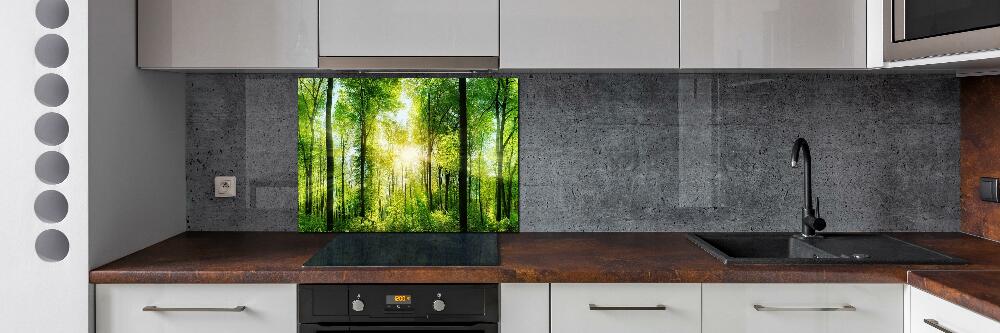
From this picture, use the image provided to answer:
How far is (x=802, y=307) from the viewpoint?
1.83 metres

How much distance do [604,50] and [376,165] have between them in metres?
0.92

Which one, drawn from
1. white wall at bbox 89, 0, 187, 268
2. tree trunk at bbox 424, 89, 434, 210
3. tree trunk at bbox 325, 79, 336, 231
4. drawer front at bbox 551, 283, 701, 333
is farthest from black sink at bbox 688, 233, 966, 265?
white wall at bbox 89, 0, 187, 268

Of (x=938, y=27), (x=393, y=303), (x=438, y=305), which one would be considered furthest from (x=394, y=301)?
(x=938, y=27)

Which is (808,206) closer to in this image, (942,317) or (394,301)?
(942,317)

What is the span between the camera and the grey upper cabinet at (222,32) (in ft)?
6.91

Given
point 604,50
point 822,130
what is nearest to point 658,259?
point 604,50

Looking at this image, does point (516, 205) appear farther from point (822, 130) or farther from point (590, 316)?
point (822, 130)

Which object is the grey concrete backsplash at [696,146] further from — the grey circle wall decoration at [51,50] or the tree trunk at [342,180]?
the grey circle wall decoration at [51,50]

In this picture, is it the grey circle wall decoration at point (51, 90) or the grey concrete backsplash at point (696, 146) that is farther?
the grey concrete backsplash at point (696, 146)

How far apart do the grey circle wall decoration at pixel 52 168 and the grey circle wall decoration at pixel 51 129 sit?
0.12ft

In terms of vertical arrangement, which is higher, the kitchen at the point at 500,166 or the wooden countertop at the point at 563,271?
the kitchen at the point at 500,166

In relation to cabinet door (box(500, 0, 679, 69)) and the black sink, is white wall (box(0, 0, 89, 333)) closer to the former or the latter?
cabinet door (box(500, 0, 679, 69))

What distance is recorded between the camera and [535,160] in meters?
2.50

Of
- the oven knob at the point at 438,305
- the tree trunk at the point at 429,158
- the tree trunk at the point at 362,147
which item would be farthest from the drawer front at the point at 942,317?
the tree trunk at the point at 362,147
